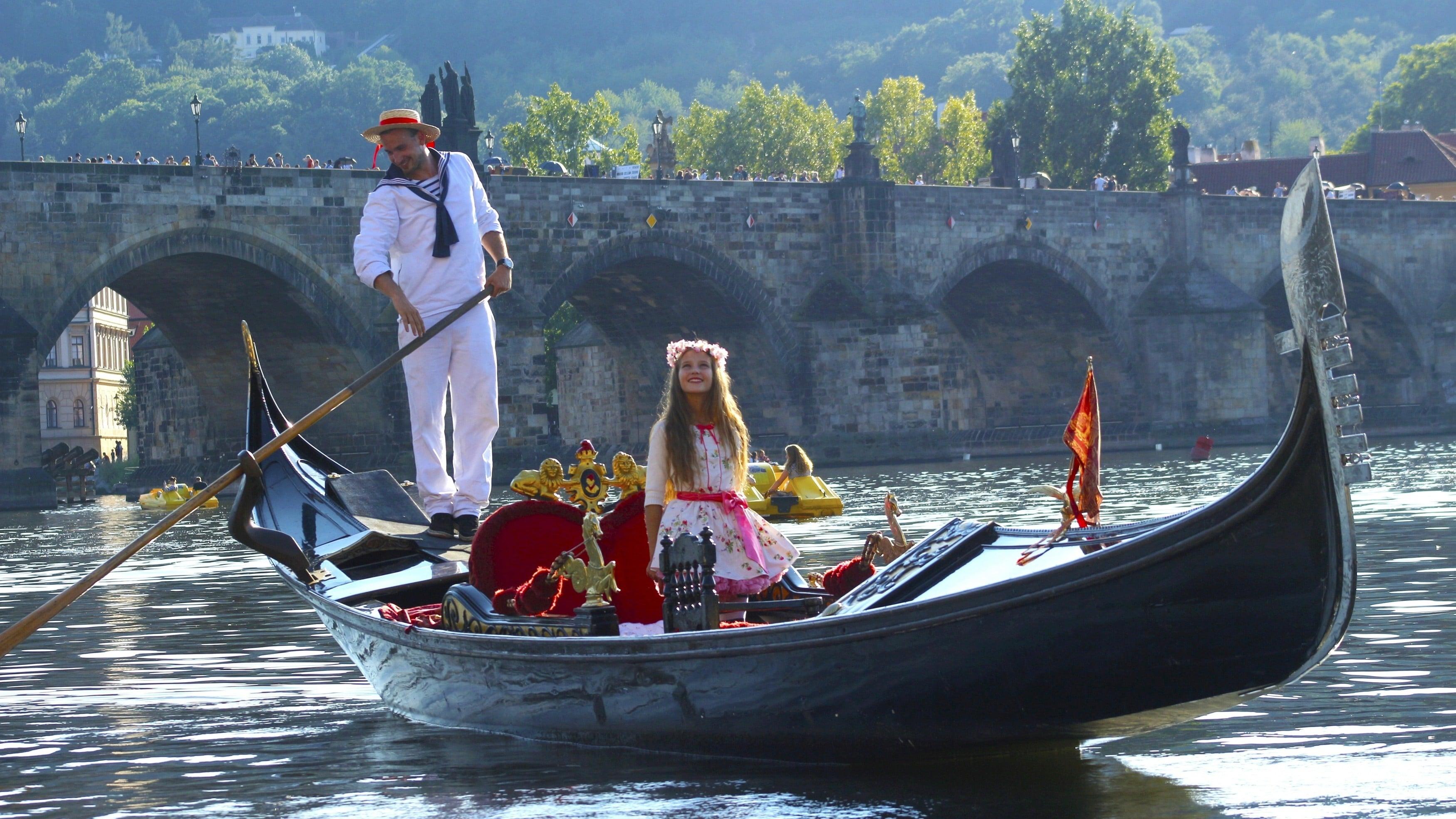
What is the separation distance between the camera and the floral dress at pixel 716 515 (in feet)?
22.2

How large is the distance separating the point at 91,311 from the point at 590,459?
64.4 metres

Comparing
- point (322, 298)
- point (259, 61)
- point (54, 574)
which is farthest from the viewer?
point (259, 61)

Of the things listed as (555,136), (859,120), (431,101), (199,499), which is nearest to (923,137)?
(555,136)

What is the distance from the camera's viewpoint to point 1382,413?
42781 mm

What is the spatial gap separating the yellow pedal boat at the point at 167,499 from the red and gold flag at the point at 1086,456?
869 inches

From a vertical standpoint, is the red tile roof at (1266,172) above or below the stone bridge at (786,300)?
above

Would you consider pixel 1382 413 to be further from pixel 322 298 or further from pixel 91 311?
pixel 91 311

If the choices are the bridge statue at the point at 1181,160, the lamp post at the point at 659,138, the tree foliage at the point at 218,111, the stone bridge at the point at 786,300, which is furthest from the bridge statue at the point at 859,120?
the tree foliage at the point at 218,111

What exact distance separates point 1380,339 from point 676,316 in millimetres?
19320

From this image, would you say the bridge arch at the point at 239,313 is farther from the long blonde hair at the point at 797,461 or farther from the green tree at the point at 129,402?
the green tree at the point at 129,402

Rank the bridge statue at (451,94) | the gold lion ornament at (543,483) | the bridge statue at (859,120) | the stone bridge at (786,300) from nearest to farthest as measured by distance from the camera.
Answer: the gold lion ornament at (543,483) < the stone bridge at (786,300) < the bridge statue at (451,94) < the bridge statue at (859,120)

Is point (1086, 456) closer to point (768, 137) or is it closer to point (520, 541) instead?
point (520, 541)

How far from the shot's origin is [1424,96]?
77.9 m

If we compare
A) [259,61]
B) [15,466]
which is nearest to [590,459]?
[15,466]
